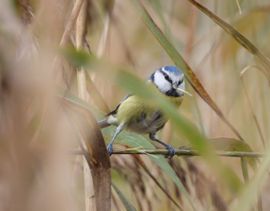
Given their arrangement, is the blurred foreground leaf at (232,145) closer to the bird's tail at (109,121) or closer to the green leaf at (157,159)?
the green leaf at (157,159)

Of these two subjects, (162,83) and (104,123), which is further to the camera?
(162,83)

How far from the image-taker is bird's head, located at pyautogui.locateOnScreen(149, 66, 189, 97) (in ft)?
5.42

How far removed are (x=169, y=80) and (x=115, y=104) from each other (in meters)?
0.20

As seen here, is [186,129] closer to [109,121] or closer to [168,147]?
[168,147]

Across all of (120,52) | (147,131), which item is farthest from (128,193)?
(147,131)

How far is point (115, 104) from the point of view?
1.56 meters

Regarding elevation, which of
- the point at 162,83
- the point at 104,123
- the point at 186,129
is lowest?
the point at 186,129

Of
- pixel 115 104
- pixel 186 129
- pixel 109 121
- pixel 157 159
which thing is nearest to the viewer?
pixel 186 129

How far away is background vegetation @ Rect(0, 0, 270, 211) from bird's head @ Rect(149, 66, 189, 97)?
33 millimetres

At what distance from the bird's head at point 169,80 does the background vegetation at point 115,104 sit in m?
0.03

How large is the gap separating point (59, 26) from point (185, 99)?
1.26 meters

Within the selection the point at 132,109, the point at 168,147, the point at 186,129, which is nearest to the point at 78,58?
the point at 186,129

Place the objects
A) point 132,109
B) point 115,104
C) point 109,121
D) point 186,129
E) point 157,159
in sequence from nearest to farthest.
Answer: point 186,129
point 157,159
point 109,121
point 115,104
point 132,109

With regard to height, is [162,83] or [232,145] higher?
[162,83]
